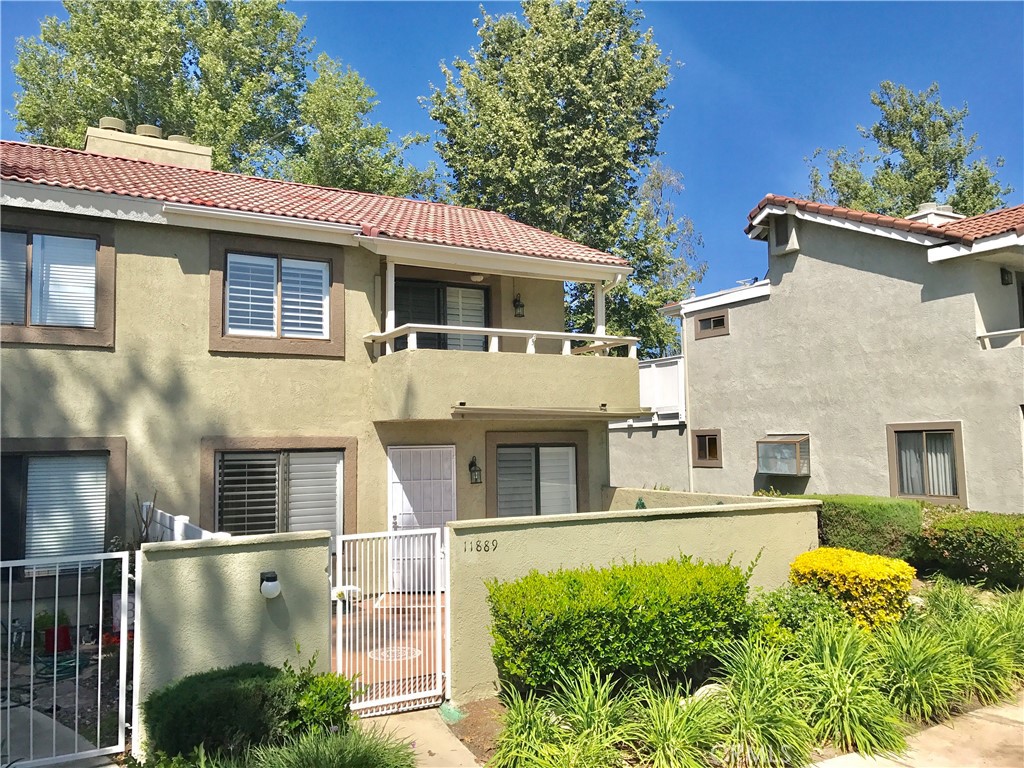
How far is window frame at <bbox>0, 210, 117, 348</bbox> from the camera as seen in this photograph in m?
10.5

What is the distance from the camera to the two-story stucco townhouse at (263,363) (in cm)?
1059

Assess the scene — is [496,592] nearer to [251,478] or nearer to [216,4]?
[251,478]

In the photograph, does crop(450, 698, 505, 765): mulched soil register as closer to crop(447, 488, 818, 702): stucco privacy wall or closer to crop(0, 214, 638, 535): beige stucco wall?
crop(447, 488, 818, 702): stucco privacy wall

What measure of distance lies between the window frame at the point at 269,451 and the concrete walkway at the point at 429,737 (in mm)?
5145

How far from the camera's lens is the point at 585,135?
26.4 meters

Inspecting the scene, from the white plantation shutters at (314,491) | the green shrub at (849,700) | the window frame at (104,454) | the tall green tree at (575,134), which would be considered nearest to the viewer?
the green shrub at (849,700)

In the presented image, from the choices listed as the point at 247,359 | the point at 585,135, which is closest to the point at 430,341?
the point at 247,359

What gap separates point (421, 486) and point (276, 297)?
4.10 meters

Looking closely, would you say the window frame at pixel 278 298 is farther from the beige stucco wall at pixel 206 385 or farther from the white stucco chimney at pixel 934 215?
the white stucco chimney at pixel 934 215

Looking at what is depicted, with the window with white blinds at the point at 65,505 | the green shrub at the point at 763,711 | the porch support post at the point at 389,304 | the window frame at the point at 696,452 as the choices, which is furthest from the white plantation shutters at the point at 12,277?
the window frame at the point at 696,452

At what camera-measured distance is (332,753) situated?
5.90 meters

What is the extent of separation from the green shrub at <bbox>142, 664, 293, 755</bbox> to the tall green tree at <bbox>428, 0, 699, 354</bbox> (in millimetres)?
22214

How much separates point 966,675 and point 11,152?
16.1m

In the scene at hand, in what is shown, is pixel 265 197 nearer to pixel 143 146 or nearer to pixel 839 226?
pixel 143 146
